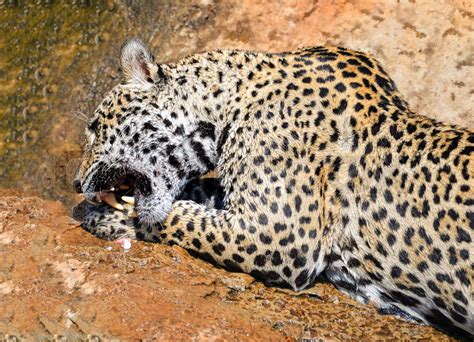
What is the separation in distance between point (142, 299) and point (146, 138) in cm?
229

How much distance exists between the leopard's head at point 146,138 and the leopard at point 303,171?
13 millimetres

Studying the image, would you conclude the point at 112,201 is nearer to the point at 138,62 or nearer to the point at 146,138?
the point at 146,138

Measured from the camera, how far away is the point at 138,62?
934cm

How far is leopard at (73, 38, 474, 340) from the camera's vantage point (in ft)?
26.6

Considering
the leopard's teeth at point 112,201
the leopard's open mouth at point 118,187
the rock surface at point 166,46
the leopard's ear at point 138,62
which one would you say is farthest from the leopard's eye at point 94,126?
the rock surface at point 166,46

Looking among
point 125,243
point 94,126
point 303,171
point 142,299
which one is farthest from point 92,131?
point 142,299

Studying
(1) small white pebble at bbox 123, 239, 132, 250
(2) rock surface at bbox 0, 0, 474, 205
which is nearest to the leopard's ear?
(1) small white pebble at bbox 123, 239, 132, 250

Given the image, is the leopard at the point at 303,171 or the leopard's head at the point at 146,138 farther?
the leopard's head at the point at 146,138

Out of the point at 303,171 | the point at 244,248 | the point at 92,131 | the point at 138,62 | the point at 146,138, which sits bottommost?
the point at 244,248

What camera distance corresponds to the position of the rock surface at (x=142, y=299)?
7320 millimetres

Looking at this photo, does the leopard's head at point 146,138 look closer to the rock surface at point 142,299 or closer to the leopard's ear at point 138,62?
the leopard's ear at point 138,62

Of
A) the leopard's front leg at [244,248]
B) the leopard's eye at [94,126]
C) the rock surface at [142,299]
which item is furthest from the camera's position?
the leopard's eye at [94,126]

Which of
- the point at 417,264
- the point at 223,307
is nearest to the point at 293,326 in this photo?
the point at 223,307

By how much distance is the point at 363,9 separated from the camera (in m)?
12.0
